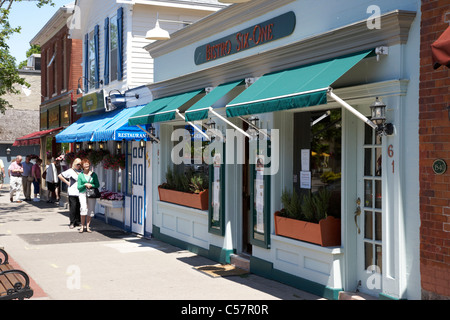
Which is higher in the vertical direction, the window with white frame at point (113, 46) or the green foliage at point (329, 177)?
the window with white frame at point (113, 46)

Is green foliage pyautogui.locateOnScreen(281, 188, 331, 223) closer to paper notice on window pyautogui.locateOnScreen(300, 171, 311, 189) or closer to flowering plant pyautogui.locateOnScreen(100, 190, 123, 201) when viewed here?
paper notice on window pyautogui.locateOnScreen(300, 171, 311, 189)

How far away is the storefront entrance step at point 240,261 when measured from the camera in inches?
385

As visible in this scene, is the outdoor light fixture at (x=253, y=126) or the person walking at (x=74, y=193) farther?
the person walking at (x=74, y=193)

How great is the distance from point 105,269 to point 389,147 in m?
5.38

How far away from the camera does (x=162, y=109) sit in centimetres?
1187

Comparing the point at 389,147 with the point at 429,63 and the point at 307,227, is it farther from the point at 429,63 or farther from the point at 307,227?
the point at 307,227

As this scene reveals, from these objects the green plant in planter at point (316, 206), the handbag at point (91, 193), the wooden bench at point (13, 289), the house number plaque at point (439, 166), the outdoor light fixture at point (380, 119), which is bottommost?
the wooden bench at point (13, 289)

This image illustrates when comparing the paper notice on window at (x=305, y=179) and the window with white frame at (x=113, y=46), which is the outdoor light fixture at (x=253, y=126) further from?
the window with white frame at (x=113, y=46)

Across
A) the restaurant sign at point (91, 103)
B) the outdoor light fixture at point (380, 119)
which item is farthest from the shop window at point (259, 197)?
the restaurant sign at point (91, 103)

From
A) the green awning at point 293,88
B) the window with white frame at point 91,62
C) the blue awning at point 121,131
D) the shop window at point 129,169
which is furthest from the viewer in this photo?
the window with white frame at point 91,62

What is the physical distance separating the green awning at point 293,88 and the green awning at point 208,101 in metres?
1.04

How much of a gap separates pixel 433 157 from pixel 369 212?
1.37m

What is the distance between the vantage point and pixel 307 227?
312 inches

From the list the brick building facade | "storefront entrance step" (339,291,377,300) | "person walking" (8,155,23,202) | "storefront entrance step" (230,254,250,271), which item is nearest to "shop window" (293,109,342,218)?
"storefront entrance step" (339,291,377,300)
